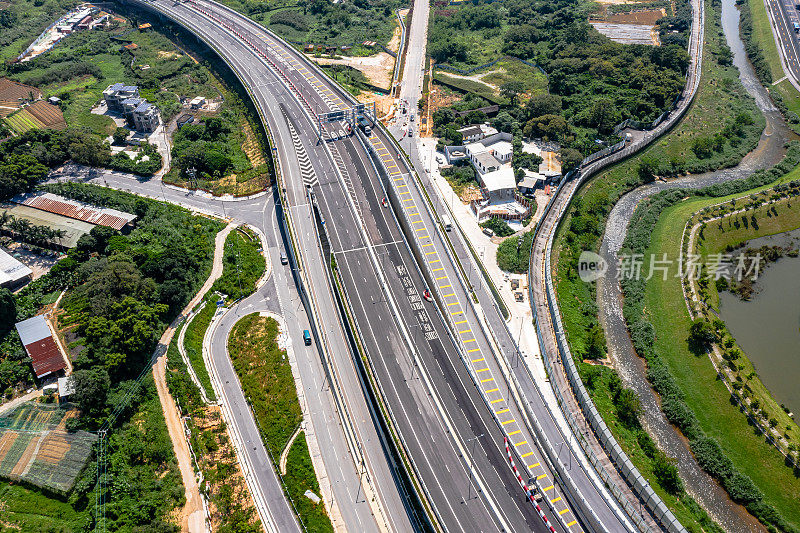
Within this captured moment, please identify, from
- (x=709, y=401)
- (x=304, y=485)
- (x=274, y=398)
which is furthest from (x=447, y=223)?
(x=304, y=485)

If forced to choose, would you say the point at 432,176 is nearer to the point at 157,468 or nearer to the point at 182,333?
the point at 182,333

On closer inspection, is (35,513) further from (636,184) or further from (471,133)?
(636,184)

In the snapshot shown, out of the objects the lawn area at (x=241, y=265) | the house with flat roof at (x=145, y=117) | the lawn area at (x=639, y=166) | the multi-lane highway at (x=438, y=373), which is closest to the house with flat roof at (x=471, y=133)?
the multi-lane highway at (x=438, y=373)

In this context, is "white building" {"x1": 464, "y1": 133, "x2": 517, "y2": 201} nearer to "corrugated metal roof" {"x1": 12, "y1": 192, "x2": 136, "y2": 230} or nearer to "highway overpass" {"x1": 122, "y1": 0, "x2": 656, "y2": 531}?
"highway overpass" {"x1": 122, "y1": 0, "x2": 656, "y2": 531}

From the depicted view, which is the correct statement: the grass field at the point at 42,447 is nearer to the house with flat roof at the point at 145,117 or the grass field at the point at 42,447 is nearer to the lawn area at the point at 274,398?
the lawn area at the point at 274,398

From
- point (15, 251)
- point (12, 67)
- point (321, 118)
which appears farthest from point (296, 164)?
point (12, 67)

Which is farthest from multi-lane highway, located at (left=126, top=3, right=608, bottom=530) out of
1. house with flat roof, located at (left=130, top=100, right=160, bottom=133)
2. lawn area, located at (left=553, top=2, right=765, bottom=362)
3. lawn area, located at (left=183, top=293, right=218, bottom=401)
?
house with flat roof, located at (left=130, top=100, right=160, bottom=133)
